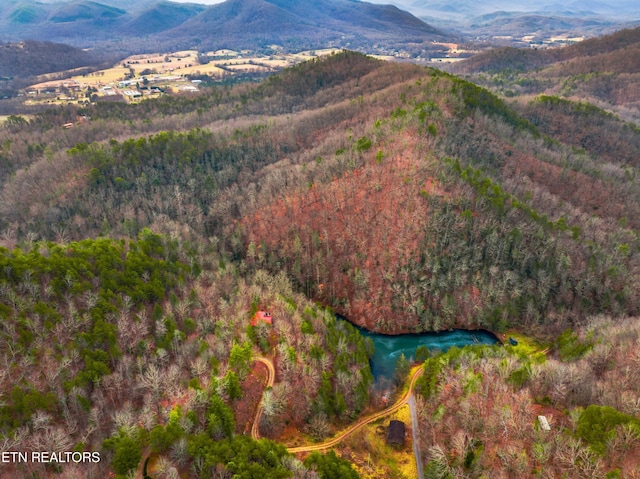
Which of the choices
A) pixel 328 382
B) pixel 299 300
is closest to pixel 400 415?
pixel 328 382

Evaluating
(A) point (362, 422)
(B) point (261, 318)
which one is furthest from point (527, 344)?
(B) point (261, 318)

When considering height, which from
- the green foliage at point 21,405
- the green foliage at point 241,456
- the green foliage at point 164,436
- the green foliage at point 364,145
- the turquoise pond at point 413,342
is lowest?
the turquoise pond at point 413,342

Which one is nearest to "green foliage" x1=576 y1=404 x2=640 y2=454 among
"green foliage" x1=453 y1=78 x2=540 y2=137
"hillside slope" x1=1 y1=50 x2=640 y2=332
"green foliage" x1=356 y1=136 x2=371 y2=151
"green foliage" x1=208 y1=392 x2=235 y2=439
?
"hillside slope" x1=1 y1=50 x2=640 y2=332

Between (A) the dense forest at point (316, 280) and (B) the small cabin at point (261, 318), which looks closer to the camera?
(A) the dense forest at point (316, 280)

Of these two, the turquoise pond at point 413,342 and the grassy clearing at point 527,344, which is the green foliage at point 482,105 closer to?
the grassy clearing at point 527,344

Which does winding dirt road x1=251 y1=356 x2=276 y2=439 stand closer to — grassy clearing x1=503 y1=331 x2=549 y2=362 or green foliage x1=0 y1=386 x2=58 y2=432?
green foliage x1=0 y1=386 x2=58 y2=432

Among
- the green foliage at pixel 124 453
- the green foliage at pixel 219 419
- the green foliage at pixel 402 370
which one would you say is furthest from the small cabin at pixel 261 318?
the green foliage at pixel 124 453
